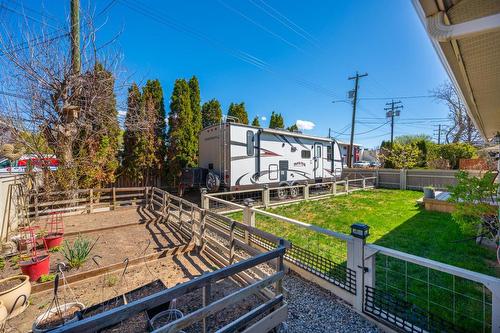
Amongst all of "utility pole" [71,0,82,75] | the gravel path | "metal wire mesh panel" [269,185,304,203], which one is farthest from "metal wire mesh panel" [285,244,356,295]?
"utility pole" [71,0,82,75]

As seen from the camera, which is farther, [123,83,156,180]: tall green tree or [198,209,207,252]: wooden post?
[123,83,156,180]: tall green tree

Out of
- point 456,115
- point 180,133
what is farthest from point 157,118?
point 456,115

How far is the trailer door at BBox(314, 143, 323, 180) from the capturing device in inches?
478

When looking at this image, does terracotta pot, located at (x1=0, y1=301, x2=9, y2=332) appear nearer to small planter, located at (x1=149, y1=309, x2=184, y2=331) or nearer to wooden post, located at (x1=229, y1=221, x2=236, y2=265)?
small planter, located at (x1=149, y1=309, x2=184, y2=331)

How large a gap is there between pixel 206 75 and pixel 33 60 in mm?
7660

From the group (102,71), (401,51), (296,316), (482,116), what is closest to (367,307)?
(296,316)

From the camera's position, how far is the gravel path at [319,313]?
8.47 ft

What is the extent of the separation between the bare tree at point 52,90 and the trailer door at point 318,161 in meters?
9.50

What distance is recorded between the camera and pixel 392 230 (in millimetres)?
5875

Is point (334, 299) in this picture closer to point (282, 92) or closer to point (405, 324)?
point (405, 324)

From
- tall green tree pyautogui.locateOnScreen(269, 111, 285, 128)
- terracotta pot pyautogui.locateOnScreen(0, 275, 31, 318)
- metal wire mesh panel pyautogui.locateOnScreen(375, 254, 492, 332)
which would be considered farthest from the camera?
tall green tree pyautogui.locateOnScreen(269, 111, 285, 128)

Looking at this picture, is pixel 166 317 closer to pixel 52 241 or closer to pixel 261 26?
pixel 52 241

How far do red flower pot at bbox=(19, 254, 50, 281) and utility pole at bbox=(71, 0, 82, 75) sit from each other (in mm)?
6151

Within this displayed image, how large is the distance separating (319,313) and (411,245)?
3.24 metres
